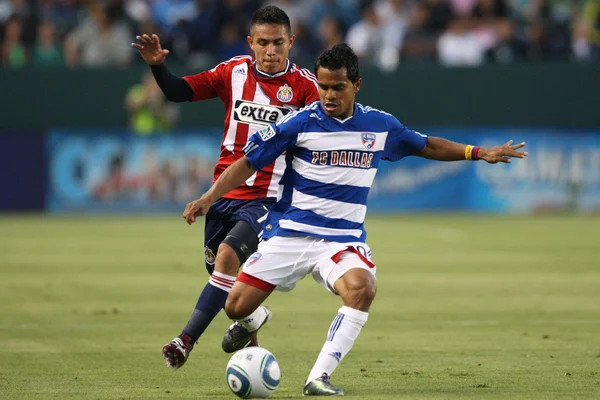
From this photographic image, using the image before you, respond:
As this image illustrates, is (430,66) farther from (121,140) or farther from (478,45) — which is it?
(121,140)

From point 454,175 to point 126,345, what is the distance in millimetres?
14993

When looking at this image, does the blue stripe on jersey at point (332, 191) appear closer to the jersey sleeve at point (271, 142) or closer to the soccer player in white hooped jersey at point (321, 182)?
the soccer player in white hooped jersey at point (321, 182)

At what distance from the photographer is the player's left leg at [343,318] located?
261 inches

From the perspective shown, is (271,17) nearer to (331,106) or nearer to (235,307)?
(331,106)

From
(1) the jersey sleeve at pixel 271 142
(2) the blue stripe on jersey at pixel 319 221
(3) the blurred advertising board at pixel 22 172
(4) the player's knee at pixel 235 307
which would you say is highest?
(1) the jersey sleeve at pixel 271 142

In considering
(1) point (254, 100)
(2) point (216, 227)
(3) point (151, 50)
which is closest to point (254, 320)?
(2) point (216, 227)

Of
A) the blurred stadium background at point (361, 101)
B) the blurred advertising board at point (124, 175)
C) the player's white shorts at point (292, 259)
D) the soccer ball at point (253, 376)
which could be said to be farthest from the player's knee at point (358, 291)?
the blurred advertising board at point (124, 175)

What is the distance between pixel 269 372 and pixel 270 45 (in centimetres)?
251

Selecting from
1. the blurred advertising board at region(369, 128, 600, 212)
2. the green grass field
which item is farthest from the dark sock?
the blurred advertising board at region(369, 128, 600, 212)

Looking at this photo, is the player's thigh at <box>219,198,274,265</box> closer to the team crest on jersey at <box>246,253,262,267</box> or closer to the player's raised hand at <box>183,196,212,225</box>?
the team crest on jersey at <box>246,253,262,267</box>

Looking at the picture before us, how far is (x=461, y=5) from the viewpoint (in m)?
25.0

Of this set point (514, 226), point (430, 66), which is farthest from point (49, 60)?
point (514, 226)

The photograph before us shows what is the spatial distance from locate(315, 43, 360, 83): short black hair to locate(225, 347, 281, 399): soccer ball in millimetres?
1734

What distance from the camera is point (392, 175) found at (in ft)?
76.3
